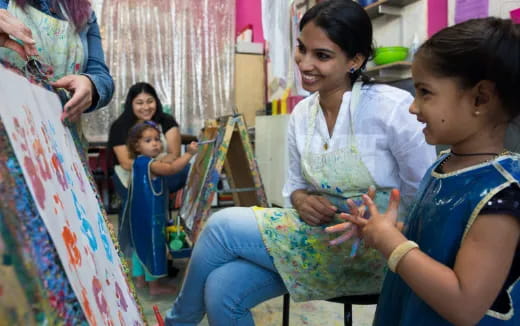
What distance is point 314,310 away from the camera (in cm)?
170

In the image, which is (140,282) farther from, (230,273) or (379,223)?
(379,223)

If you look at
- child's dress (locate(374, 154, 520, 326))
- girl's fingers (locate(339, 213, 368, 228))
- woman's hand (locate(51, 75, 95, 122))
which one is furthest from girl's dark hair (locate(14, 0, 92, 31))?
child's dress (locate(374, 154, 520, 326))

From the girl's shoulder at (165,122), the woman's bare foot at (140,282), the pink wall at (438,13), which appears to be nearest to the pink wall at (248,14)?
the girl's shoulder at (165,122)

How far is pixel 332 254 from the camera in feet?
3.05

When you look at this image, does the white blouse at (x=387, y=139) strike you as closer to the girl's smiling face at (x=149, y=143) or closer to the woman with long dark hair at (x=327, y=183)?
the woman with long dark hair at (x=327, y=183)

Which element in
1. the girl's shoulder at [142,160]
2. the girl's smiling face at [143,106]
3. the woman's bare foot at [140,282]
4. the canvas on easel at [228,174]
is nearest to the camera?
the canvas on easel at [228,174]

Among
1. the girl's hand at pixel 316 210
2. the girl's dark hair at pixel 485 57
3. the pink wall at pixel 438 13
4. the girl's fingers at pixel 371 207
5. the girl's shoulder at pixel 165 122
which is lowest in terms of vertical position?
the girl's hand at pixel 316 210

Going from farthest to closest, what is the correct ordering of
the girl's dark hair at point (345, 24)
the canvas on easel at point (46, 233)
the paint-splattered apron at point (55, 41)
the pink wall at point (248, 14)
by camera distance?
the pink wall at point (248, 14), the girl's dark hair at point (345, 24), the paint-splattered apron at point (55, 41), the canvas on easel at point (46, 233)

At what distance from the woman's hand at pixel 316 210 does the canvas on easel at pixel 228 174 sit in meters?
0.77

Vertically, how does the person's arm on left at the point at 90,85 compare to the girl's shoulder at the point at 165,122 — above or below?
above

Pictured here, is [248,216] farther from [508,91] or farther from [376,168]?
[508,91]

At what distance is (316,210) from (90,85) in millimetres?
589

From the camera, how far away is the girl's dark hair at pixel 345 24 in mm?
932

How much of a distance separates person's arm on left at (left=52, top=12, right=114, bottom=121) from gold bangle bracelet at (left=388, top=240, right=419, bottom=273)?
23.9 inches
